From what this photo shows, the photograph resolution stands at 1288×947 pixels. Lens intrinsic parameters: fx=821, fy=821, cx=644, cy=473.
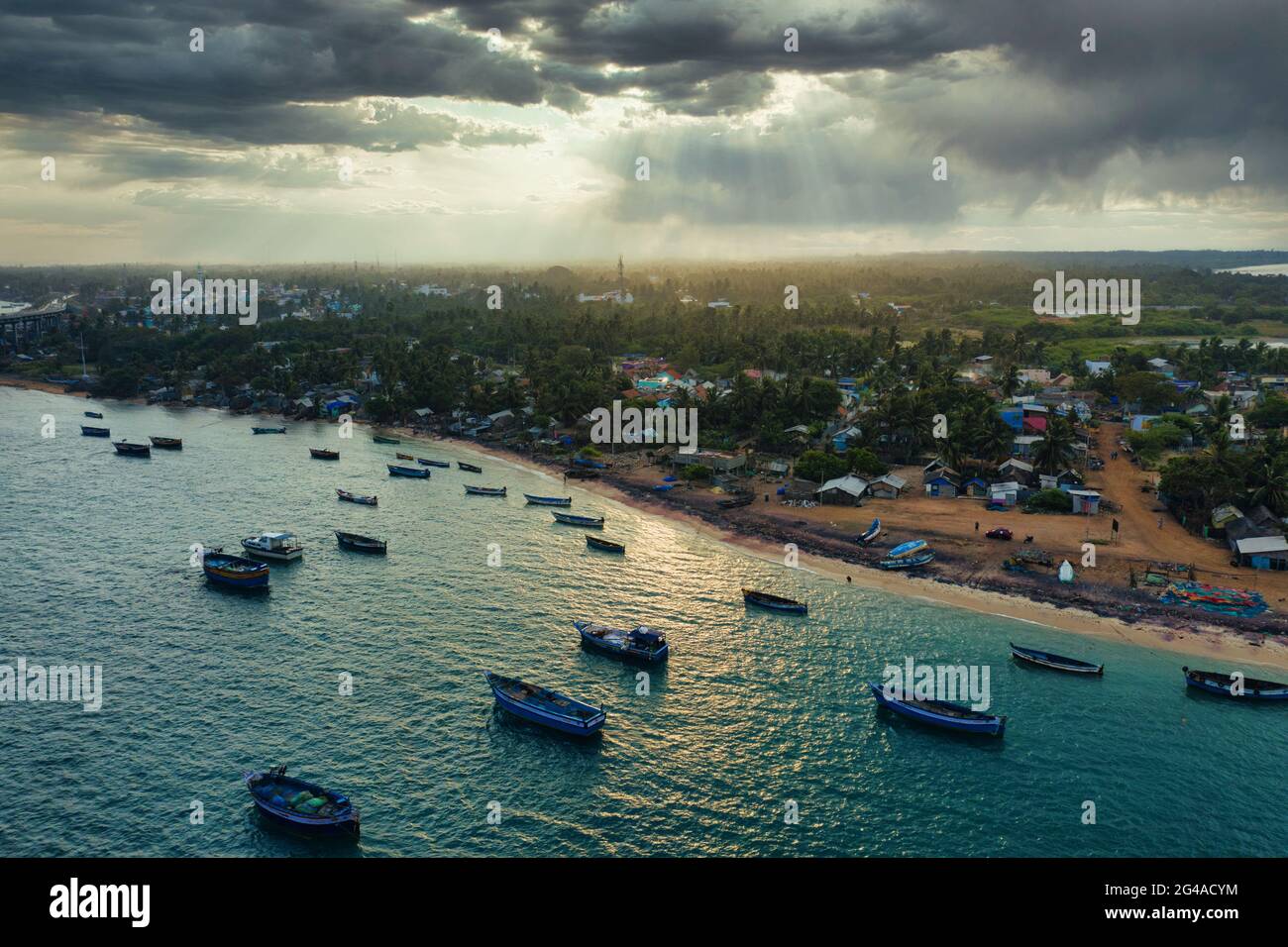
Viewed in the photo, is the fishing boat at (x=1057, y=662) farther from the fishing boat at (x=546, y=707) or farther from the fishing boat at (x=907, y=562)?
the fishing boat at (x=546, y=707)

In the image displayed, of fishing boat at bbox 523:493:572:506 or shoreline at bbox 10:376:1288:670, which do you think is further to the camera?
fishing boat at bbox 523:493:572:506

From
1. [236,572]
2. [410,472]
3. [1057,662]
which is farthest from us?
[410,472]

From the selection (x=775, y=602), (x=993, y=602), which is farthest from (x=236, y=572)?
(x=993, y=602)

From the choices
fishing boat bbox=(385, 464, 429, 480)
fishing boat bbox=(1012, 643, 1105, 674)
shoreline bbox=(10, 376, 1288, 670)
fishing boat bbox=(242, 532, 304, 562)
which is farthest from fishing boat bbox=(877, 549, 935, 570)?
fishing boat bbox=(385, 464, 429, 480)

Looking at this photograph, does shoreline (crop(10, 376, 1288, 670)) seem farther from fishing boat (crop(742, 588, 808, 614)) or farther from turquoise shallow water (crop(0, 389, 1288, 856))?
fishing boat (crop(742, 588, 808, 614))

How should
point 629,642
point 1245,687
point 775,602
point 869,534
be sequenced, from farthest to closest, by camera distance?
1. point 869,534
2. point 775,602
3. point 629,642
4. point 1245,687

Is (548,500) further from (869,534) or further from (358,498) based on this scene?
(869,534)

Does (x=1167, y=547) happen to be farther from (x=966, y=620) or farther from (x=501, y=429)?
(x=501, y=429)

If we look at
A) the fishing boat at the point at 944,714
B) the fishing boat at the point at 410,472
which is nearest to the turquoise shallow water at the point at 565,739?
the fishing boat at the point at 944,714
